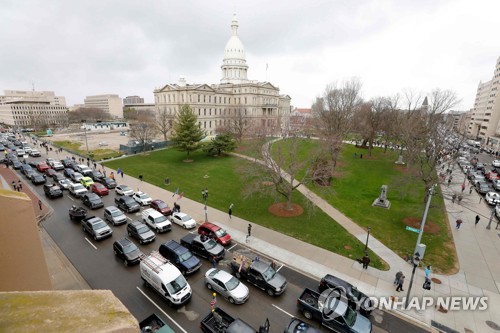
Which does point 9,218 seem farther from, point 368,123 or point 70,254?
point 368,123

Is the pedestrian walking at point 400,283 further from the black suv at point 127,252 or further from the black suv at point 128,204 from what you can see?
the black suv at point 128,204

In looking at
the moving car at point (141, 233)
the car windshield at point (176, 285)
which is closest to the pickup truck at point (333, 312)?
the car windshield at point (176, 285)

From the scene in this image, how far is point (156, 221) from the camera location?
21.3 m

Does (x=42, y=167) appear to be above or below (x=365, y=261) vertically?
above

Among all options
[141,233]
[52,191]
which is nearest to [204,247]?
[141,233]

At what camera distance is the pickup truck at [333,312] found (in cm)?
1182

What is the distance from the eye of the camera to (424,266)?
17.2m

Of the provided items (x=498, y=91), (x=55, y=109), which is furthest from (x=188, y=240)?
(x=55, y=109)

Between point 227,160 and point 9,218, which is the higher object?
point 9,218

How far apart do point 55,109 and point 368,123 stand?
171279 mm

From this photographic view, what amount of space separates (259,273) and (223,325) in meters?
3.76

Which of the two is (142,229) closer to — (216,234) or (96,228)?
(96,228)

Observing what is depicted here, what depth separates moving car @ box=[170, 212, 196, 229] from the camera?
21750 mm

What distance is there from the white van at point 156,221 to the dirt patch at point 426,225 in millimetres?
21705
